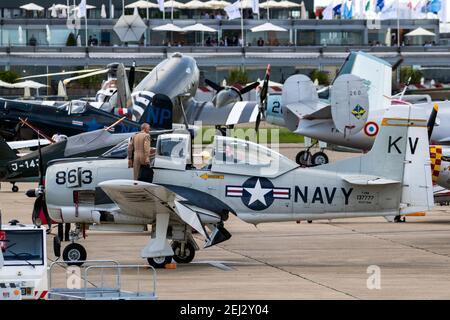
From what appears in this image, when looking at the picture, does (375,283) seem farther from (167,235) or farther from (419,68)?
(419,68)

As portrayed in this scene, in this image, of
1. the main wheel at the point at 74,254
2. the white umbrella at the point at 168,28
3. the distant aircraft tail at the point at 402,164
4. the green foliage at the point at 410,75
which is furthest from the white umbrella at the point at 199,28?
the main wheel at the point at 74,254

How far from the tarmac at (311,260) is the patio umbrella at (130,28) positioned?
75.2m

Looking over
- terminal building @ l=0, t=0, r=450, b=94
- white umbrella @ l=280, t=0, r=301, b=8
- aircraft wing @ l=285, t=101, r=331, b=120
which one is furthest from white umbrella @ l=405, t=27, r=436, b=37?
aircraft wing @ l=285, t=101, r=331, b=120

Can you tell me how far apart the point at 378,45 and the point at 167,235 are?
283 ft

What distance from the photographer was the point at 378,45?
104312 mm

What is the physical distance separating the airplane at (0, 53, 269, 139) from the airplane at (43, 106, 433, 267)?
38.6 feet

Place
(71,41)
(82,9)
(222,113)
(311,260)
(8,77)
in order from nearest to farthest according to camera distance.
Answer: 1. (311,260)
2. (222,113)
3. (8,77)
4. (71,41)
5. (82,9)

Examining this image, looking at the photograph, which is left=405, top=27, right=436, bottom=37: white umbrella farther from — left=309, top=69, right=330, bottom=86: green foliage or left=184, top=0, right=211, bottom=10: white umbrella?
left=184, top=0, right=211, bottom=10: white umbrella

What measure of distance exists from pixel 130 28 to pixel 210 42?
657 cm

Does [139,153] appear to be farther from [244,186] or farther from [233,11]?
[233,11]

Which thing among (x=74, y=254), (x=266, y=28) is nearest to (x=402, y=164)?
(x=74, y=254)

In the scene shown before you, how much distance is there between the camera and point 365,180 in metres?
19.8

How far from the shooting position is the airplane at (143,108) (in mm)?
36250
